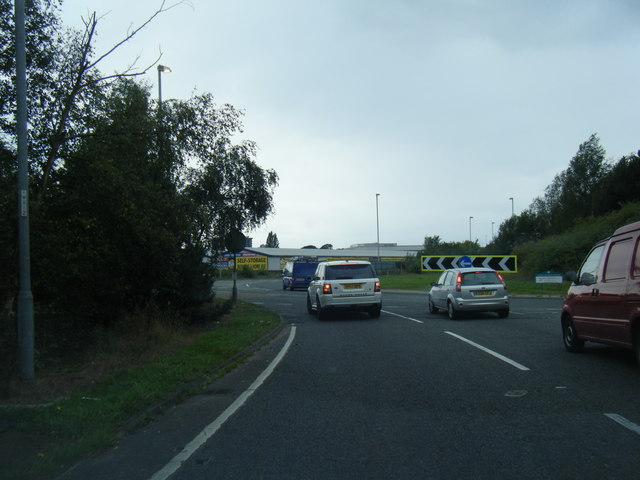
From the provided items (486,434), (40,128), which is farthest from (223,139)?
(486,434)

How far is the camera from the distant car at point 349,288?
1806cm

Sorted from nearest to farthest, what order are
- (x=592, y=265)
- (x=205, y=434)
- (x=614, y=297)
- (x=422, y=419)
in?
(x=205, y=434) < (x=422, y=419) < (x=614, y=297) < (x=592, y=265)

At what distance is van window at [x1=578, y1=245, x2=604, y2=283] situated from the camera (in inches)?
371

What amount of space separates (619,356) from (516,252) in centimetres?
3508

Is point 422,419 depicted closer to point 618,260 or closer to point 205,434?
point 205,434

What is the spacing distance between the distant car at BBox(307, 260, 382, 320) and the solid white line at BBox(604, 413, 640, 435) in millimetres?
12009

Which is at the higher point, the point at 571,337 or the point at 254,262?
the point at 254,262

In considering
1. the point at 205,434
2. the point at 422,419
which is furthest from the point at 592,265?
the point at 205,434

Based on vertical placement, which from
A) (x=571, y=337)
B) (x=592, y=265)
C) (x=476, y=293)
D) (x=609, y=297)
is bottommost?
(x=571, y=337)

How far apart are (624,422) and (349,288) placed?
41.3 ft

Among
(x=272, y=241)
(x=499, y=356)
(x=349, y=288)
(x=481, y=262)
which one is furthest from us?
(x=272, y=241)

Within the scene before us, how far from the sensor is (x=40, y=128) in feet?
32.3

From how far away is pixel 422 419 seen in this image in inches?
239

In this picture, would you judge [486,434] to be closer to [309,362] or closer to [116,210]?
[309,362]
